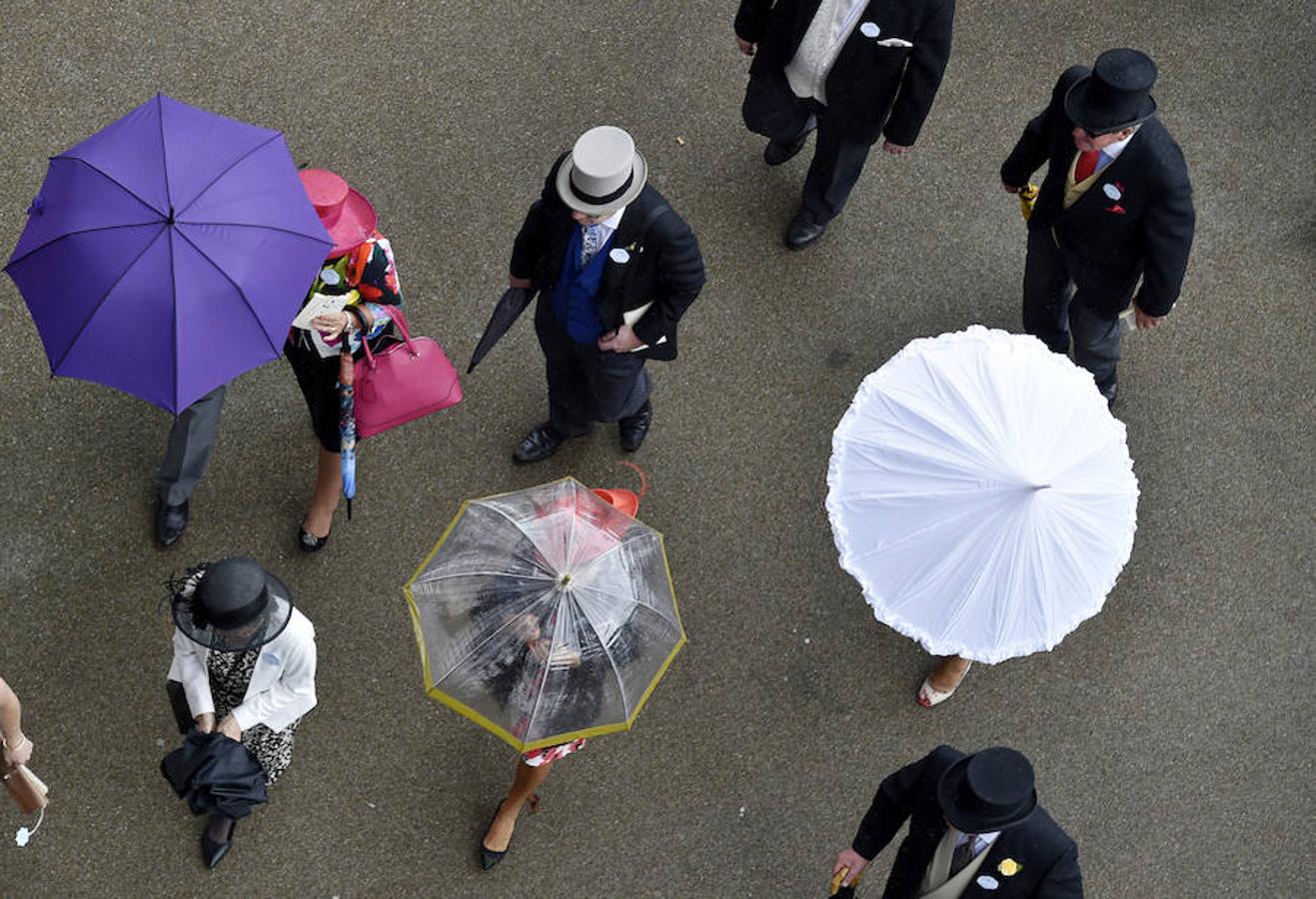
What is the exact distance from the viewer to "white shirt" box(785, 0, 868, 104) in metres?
6.44

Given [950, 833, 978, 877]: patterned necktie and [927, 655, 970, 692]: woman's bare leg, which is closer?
[950, 833, 978, 877]: patterned necktie

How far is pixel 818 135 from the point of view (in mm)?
7066

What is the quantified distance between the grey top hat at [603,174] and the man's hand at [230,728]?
6.74ft

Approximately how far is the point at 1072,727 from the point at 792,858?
130cm

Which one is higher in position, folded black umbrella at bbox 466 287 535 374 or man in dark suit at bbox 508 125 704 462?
man in dark suit at bbox 508 125 704 462

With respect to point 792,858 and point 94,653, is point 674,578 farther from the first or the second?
point 94,653

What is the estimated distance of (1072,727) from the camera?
21.6 feet

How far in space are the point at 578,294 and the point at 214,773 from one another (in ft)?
7.01

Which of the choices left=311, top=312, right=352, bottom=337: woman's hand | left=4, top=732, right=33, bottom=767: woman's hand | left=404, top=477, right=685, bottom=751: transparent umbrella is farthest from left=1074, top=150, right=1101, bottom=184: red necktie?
left=4, top=732, right=33, bottom=767: woman's hand

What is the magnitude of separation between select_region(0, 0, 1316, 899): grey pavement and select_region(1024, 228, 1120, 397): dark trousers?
1.20 feet

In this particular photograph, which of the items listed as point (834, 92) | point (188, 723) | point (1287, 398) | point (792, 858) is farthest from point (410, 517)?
point (1287, 398)

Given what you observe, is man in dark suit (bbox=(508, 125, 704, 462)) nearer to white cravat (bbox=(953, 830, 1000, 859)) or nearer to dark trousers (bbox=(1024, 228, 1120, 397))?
dark trousers (bbox=(1024, 228, 1120, 397))

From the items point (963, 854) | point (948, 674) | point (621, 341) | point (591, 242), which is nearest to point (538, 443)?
point (621, 341)

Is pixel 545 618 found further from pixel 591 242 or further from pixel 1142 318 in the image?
pixel 1142 318
